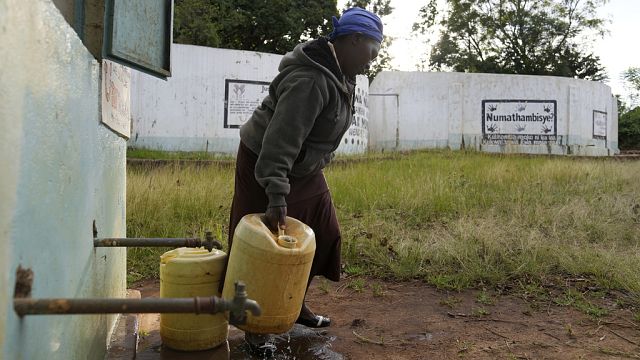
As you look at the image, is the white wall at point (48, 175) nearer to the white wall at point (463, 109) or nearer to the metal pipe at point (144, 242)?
the metal pipe at point (144, 242)

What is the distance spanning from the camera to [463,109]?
16.5 meters

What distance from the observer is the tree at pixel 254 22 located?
16.2 meters

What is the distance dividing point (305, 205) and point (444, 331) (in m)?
1.06

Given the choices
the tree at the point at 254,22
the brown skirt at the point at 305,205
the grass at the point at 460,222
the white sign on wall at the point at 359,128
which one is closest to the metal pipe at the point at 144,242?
→ the brown skirt at the point at 305,205

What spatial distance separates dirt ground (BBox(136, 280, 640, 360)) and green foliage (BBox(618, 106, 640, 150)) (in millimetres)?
26167

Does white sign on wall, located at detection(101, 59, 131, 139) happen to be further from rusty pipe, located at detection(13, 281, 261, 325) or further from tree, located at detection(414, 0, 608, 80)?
tree, located at detection(414, 0, 608, 80)

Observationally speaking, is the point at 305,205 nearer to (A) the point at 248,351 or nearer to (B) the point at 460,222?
(A) the point at 248,351

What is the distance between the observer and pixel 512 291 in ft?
11.5

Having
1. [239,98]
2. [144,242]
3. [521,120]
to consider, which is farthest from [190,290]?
[521,120]

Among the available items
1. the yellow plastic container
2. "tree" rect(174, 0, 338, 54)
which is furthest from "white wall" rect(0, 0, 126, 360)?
"tree" rect(174, 0, 338, 54)

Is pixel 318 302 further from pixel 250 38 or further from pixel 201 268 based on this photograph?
pixel 250 38

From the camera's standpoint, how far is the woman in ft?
7.34

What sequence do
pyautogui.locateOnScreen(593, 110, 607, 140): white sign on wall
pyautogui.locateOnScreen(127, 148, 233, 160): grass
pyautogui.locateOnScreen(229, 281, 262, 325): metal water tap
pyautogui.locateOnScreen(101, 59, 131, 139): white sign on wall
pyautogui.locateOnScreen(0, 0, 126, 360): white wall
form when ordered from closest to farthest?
1. pyautogui.locateOnScreen(0, 0, 126, 360): white wall
2. pyautogui.locateOnScreen(229, 281, 262, 325): metal water tap
3. pyautogui.locateOnScreen(101, 59, 131, 139): white sign on wall
4. pyautogui.locateOnScreen(127, 148, 233, 160): grass
5. pyautogui.locateOnScreen(593, 110, 607, 140): white sign on wall

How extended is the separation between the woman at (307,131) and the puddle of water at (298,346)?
1.16 feet
